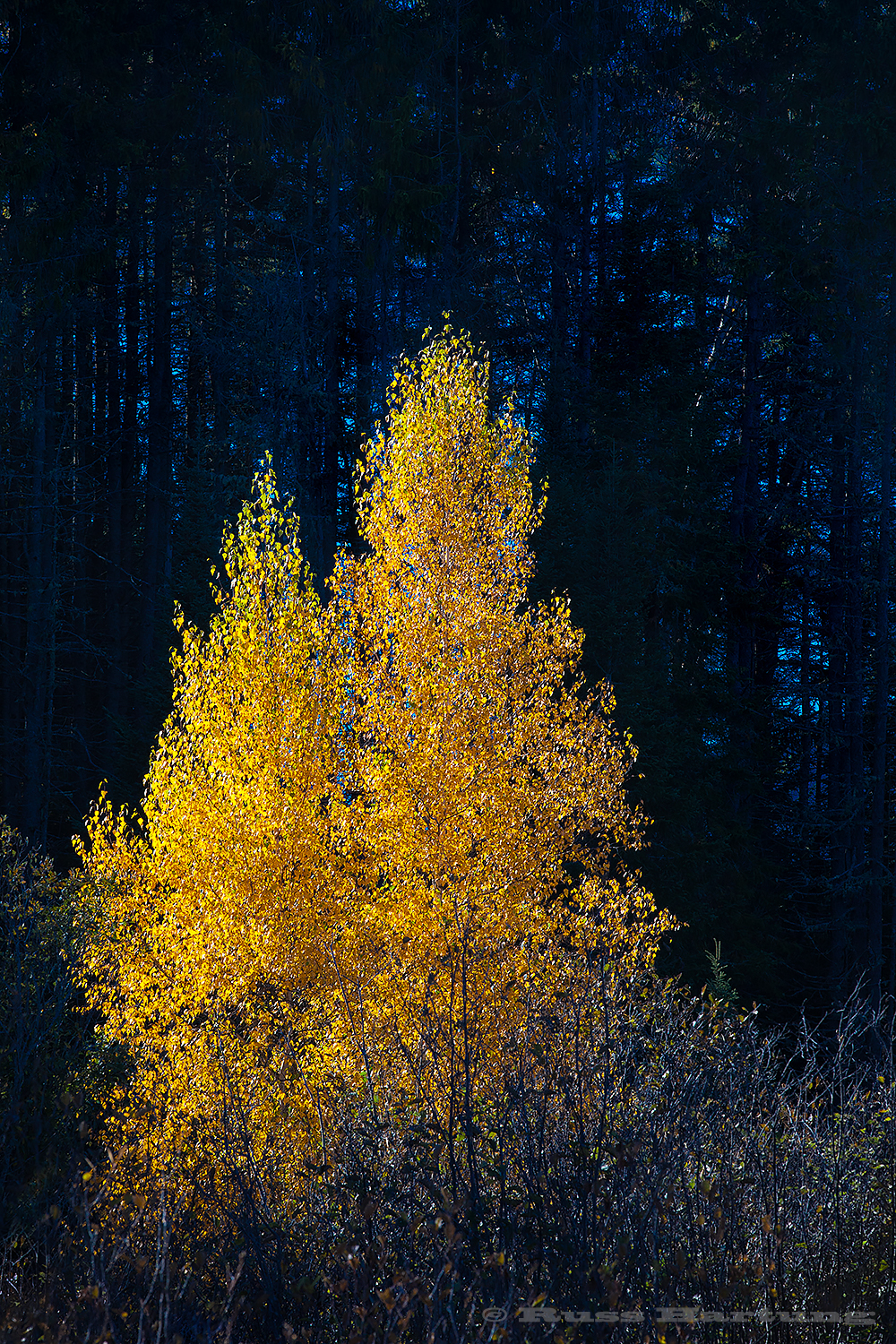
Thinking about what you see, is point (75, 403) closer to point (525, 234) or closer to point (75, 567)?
point (75, 567)

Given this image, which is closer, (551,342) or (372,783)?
(372,783)

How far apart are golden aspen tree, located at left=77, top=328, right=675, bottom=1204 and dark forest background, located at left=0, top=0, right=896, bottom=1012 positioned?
19.7 feet

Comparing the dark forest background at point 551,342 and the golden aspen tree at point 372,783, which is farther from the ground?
the dark forest background at point 551,342

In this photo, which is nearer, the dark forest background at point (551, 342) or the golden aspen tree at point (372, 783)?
the golden aspen tree at point (372, 783)

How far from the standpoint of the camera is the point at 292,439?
2108cm

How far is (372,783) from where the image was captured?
32.5ft

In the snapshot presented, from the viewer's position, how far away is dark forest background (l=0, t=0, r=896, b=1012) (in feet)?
59.6

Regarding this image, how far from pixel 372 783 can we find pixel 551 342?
14.5 m

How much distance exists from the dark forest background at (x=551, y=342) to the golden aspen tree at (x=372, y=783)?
6.00m

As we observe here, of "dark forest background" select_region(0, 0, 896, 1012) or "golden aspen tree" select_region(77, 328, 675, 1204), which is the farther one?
"dark forest background" select_region(0, 0, 896, 1012)

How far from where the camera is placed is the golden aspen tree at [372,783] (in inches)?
376

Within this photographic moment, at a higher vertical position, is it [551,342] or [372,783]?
[551,342]

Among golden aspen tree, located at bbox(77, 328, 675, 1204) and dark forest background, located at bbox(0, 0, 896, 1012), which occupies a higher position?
dark forest background, located at bbox(0, 0, 896, 1012)

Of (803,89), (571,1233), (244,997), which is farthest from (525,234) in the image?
(571,1233)
